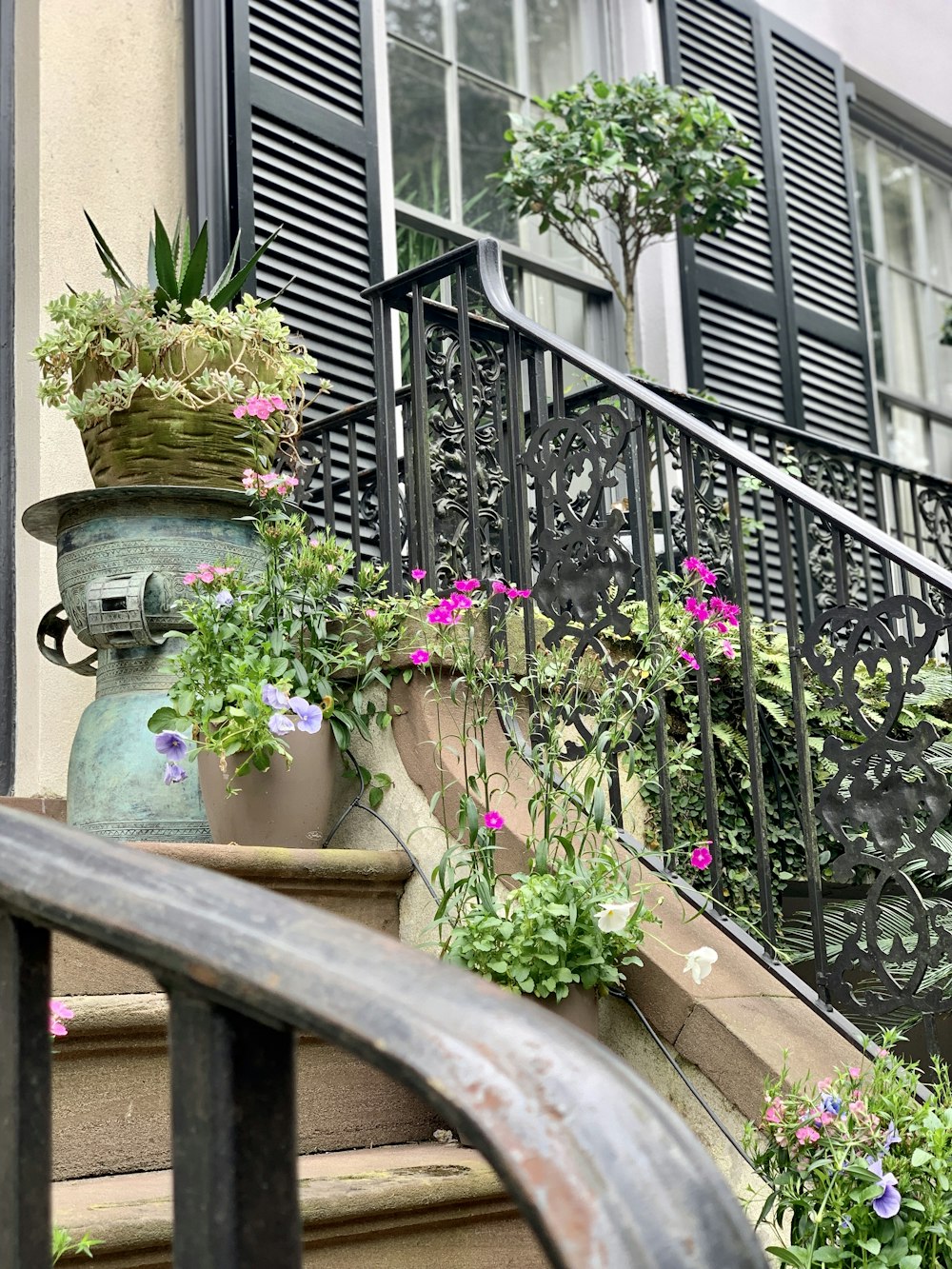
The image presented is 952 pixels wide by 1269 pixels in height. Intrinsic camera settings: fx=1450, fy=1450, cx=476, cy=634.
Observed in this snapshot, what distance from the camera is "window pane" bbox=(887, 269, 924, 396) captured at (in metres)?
7.81

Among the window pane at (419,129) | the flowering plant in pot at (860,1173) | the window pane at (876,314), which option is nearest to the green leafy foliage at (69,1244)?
the flowering plant in pot at (860,1173)

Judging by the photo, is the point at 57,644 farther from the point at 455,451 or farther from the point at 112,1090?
the point at 112,1090

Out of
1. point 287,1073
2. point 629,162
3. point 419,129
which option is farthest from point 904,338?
point 287,1073

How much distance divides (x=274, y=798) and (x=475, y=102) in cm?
419

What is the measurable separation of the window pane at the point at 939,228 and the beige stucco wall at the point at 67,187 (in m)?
5.00

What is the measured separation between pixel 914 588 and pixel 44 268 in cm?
396

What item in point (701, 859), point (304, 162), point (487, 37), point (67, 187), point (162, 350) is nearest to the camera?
point (701, 859)

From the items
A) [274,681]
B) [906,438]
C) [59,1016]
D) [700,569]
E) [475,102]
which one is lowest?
[59,1016]

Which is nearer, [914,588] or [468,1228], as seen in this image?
[468,1228]

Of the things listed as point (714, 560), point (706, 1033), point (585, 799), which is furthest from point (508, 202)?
point (706, 1033)

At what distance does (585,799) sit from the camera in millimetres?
2469

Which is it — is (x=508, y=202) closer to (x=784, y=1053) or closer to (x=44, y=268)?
(x=44, y=268)

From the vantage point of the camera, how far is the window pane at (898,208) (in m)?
7.99

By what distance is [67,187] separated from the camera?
430 centimetres
